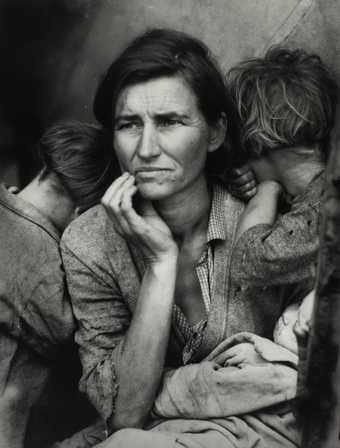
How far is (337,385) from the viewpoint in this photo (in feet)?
5.44

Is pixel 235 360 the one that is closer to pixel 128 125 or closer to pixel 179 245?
pixel 179 245

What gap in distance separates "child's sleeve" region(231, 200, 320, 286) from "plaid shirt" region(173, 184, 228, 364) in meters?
0.14

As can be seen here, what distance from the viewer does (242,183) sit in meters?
2.38

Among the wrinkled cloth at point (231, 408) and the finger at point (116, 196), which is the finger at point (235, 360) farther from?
the finger at point (116, 196)

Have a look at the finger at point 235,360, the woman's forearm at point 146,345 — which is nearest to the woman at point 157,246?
the woman's forearm at point 146,345


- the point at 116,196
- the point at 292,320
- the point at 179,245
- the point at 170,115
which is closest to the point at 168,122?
the point at 170,115

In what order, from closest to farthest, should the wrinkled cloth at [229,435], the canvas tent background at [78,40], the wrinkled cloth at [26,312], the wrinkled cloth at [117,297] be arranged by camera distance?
the wrinkled cloth at [229,435]
the wrinkled cloth at [117,297]
the wrinkled cloth at [26,312]
the canvas tent background at [78,40]

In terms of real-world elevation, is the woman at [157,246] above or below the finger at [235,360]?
above

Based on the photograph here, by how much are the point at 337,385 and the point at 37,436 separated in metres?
1.24

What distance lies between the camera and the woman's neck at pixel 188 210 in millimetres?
2307

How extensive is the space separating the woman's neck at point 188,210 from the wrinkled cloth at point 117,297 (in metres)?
0.07

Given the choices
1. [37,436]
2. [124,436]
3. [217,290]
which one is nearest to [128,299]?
[217,290]

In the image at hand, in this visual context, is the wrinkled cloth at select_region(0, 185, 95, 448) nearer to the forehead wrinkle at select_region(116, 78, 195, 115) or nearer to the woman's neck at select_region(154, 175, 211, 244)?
the woman's neck at select_region(154, 175, 211, 244)

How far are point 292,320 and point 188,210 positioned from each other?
40 cm
